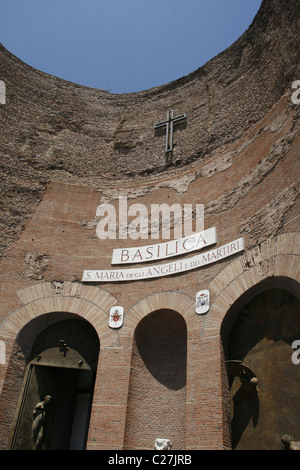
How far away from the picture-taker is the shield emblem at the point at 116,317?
8.62 m

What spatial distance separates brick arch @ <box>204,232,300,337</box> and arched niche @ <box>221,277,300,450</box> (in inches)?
5.0

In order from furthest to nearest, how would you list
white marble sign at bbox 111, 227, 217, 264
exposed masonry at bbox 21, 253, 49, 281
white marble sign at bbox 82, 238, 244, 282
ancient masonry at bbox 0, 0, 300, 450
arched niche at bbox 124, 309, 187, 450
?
1. exposed masonry at bbox 21, 253, 49, 281
2. white marble sign at bbox 111, 227, 217, 264
3. white marble sign at bbox 82, 238, 244, 282
4. arched niche at bbox 124, 309, 187, 450
5. ancient masonry at bbox 0, 0, 300, 450

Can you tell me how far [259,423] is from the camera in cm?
656

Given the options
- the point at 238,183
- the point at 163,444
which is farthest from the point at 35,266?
the point at 238,183

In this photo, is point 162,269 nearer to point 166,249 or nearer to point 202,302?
point 166,249

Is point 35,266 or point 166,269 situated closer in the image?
point 166,269

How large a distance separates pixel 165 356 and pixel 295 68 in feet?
21.9

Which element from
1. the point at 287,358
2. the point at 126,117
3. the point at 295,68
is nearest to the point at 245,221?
the point at 287,358

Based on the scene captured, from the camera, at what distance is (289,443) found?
5.86m

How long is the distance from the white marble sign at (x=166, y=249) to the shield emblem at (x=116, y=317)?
122 centimetres

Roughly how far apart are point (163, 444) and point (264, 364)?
231 cm

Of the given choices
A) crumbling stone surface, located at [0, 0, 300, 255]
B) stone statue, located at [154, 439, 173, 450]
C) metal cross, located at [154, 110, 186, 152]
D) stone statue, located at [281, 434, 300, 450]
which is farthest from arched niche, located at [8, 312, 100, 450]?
metal cross, located at [154, 110, 186, 152]

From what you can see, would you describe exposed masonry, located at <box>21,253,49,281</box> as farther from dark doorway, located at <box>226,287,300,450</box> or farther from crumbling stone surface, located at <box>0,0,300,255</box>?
→ dark doorway, located at <box>226,287,300,450</box>

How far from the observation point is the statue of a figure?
8.34 metres
